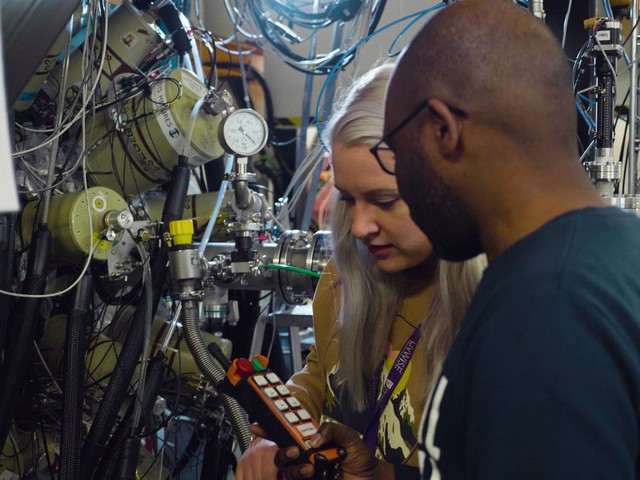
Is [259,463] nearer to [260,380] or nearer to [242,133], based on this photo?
[260,380]

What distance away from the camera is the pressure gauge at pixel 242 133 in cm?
193

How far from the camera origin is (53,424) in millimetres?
2082

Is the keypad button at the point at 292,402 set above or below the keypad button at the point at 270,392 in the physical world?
below

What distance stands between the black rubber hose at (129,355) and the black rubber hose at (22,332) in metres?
0.21

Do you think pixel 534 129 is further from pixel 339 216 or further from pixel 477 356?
pixel 339 216

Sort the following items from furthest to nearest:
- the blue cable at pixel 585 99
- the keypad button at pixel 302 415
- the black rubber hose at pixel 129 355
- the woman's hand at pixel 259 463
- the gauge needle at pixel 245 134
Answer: the blue cable at pixel 585 99, the gauge needle at pixel 245 134, the black rubber hose at pixel 129 355, the woman's hand at pixel 259 463, the keypad button at pixel 302 415

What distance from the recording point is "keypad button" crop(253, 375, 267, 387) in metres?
1.28

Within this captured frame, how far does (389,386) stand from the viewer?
52.9 inches

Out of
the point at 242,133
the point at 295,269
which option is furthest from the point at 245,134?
the point at 295,269

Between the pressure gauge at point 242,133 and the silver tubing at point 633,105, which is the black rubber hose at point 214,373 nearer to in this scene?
the pressure gauge at point 242,133

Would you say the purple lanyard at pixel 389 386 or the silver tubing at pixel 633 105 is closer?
the purple lanyard at pixel 389 386

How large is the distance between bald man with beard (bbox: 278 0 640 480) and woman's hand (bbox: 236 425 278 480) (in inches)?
24.6

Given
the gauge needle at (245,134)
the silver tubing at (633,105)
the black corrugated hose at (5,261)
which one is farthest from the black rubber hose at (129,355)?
the silver tubing at (633,105)

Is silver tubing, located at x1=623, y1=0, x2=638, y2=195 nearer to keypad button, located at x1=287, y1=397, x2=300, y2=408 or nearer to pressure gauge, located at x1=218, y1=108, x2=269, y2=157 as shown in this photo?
pressure gauge, located at x1=218, y1=108, x2=269, y2=157
